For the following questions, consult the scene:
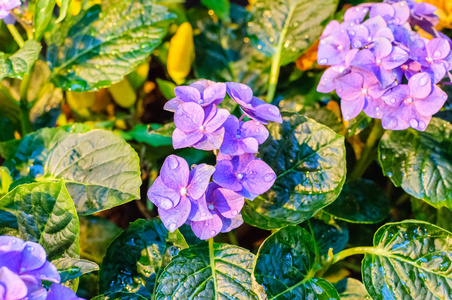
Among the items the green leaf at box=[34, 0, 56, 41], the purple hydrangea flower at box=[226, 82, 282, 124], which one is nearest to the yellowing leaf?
the green leaf at box=[34, 0, 56, 41]

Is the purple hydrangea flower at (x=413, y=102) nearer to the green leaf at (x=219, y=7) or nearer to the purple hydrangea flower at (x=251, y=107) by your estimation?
the purple hydrangea flower at (x=251, y=107)

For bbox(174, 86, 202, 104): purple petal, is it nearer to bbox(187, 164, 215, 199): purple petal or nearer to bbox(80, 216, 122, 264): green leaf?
bbox(187, 164, 215, 199): purple petal

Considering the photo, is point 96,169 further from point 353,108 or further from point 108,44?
point 353,108

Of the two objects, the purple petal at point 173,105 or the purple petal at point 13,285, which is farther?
the purple petal at point 173,105

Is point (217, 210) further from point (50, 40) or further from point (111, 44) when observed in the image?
point (50, 40)

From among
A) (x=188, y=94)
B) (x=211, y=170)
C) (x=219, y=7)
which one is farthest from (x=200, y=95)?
(x=219, y=7)

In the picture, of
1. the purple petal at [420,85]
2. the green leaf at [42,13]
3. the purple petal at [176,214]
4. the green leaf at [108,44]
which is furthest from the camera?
the green leaf at [108,44]

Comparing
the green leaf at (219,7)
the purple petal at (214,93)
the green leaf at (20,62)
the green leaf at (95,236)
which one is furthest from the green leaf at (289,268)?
the green leaf at (219,7)
